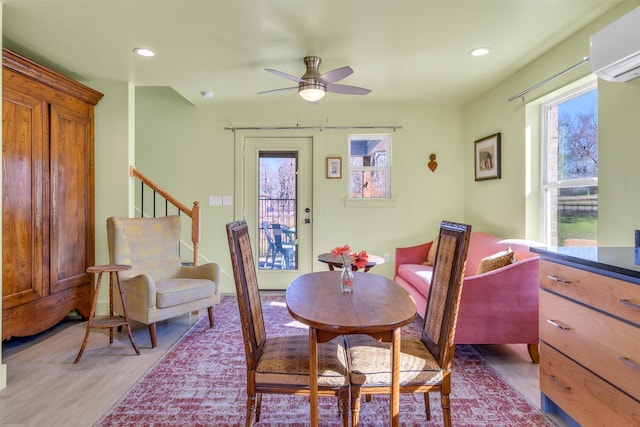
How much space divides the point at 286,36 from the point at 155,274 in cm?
236

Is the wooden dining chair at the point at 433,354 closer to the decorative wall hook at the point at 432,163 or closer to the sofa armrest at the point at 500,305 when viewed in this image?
the sofa armrest at the point at 500,305

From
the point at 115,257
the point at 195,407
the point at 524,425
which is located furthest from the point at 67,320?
the point at 524,425

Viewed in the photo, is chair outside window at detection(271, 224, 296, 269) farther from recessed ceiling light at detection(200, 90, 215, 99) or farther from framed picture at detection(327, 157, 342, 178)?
recessed ceiling light at detection(200, 90, 215, 99)

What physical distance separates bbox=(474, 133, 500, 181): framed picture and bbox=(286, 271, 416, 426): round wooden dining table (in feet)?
8.33

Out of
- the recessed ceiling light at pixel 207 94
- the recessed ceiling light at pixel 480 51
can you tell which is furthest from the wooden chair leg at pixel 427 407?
the recessed ceiling light at pixel 207 94

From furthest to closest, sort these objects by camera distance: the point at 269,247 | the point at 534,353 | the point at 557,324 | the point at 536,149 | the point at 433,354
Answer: the point at 269,247 < the point at 536,149 < the point at 534,353 < the point at 557,324 < the point at 433,354

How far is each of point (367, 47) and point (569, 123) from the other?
5.72 ft

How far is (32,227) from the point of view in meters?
2.73

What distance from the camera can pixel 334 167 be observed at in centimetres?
441

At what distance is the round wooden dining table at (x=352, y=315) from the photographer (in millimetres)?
1252

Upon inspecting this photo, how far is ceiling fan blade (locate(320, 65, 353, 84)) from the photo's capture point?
245 cm

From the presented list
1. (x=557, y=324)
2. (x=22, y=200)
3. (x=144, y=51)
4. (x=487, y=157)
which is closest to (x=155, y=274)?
(x=22, y=200)

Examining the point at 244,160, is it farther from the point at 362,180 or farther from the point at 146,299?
the point at 146,299

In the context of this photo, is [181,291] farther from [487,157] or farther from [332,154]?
[487,157]
